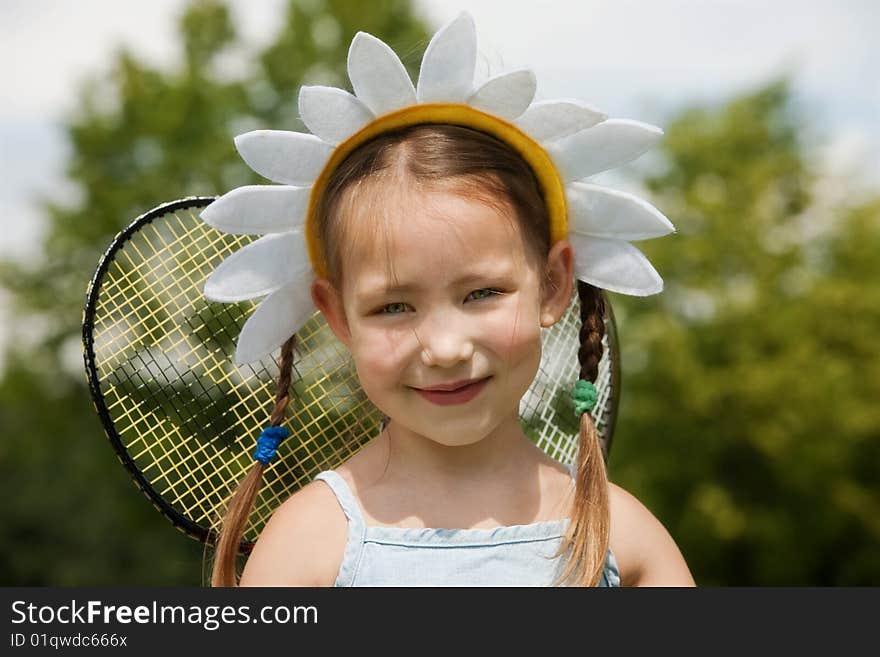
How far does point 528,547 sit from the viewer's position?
2.13m

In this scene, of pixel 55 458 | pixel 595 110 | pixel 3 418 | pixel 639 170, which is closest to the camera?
pixel 595 110

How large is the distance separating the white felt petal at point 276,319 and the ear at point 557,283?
0.48 m

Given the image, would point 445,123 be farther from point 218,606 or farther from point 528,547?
point 218,606

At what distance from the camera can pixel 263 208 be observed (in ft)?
7.33

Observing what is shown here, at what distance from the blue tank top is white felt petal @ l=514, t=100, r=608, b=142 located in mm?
757

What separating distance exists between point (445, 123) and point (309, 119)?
264 millimetres

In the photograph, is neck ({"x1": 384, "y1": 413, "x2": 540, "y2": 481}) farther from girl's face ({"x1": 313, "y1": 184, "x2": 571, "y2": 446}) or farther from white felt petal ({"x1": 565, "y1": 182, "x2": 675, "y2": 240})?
white felt petal ({"x1": 565, "y1": 182, "x2": 675, "y2": 240})

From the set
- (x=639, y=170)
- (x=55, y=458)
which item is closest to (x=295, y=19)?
(x=639, y=170)

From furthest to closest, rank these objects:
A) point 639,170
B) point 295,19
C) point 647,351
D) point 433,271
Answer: point 639,170 → point 647,351 → point 295,19 → point 433,271

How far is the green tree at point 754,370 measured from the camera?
15.3 m

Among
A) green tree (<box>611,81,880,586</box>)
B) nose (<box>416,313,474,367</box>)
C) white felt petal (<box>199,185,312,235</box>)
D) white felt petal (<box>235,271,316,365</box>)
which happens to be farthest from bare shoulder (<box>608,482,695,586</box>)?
green tree (<box>611,81,880,586</box>)

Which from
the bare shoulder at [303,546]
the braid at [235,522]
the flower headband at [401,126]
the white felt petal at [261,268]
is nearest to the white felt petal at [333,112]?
the flower headband at [401,126]

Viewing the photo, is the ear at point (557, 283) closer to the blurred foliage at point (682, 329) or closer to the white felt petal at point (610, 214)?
the white felt petal at point (610, 214)

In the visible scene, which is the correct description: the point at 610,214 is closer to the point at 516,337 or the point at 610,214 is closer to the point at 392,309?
the point at 516,337
